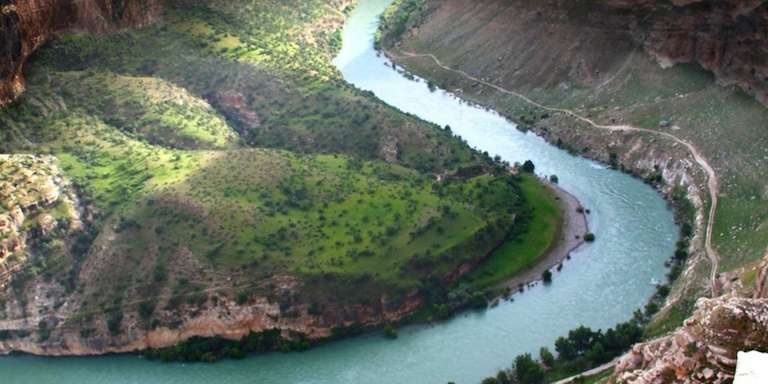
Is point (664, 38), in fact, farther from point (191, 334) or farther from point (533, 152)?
point (191, 334)

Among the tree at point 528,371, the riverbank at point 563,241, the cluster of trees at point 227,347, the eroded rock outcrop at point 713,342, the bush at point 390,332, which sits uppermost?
the eroded rock outcrop at point 713,342

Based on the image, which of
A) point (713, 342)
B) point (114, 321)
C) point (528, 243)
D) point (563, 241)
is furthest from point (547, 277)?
point (713, 342)

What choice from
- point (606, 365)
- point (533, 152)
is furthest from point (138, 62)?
point (606, 365)

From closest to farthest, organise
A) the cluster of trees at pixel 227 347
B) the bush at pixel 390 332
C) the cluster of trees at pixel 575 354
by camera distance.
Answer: the cluster of trees at pixel 575 354, the bush at pixel 390 332, the cluster of trees at pixel 227 347

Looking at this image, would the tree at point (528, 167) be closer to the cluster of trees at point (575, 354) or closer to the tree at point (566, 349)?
the cluster of trees at point (575, 354)

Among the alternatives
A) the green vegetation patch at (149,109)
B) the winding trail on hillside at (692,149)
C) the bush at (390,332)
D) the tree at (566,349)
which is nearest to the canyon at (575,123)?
the winding trail on hillside at (692,149)

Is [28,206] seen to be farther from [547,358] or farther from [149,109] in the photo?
[547,358]

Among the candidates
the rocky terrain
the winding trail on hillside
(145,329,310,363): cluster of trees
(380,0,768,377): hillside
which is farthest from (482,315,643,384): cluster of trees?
the rocky terrain
